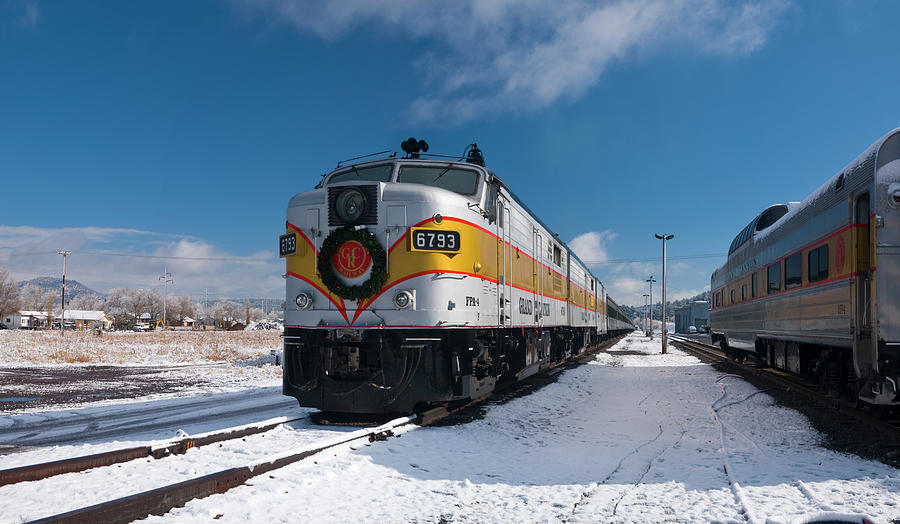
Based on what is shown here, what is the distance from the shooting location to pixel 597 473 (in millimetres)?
6023

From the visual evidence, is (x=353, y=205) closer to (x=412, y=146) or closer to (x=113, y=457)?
(x=412, y=146)

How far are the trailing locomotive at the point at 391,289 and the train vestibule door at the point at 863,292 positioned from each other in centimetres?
489

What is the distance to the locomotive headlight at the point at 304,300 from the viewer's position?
841 cm

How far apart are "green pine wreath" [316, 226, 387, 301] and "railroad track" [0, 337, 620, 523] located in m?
1.83

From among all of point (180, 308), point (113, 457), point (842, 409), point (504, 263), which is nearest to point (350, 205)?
point (504, 263)

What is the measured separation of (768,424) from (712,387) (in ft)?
16.1

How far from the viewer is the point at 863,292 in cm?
778

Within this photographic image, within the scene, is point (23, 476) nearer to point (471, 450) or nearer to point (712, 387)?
point (471, 450)

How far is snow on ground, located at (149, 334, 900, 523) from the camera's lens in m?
4.67

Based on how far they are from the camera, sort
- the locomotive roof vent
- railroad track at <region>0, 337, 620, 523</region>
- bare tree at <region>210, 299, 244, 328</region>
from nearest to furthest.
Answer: railroad track at <region>0, 337, 620, 523</region> → the locomotive roof vent → bare tree at <region>210, 299, 244, 328</region>

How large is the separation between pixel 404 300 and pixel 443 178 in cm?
231

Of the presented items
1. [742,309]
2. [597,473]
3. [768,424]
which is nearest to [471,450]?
[597,473]

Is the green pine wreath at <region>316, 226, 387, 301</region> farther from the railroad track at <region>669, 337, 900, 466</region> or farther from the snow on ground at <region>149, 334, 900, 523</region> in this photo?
the railroad track at <region>669, 337, 900, 466</region>

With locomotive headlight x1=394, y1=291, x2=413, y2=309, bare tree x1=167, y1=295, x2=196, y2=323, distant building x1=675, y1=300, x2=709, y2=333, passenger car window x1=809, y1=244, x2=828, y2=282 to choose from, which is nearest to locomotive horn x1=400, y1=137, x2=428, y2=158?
locomotive headlight x1=394, y1=291, x2=413, y2=309
